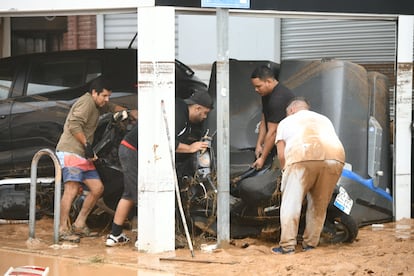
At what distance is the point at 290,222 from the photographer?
9344mm

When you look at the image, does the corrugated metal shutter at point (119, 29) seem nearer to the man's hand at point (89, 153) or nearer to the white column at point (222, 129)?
the man's hand at point (89, 153)

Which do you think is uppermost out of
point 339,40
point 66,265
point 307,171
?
point 339,40

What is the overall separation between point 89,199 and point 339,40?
5.66 meters

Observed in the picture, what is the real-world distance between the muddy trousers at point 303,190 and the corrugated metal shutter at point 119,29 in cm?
773

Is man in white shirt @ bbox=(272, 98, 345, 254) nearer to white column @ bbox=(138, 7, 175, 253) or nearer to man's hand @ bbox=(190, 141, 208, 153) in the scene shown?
man's hand @ bbox=(190, 141, 208, 153)

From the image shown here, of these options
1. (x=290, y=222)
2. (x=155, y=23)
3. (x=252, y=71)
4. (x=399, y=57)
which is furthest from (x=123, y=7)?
(x=399, y=57)

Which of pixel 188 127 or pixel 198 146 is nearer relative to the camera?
pixel 198 146

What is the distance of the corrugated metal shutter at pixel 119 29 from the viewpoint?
54.0ft

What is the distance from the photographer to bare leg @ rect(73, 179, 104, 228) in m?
10.7

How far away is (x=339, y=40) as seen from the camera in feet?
47.4

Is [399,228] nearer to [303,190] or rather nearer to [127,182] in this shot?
[303,190]

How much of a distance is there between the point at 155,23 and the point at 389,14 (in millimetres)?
3395

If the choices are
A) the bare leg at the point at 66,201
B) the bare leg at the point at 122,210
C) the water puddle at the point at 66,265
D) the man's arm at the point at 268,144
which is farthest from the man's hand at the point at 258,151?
the water puddle at the point at 66,265

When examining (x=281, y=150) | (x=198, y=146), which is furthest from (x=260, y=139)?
(x=281, y=150)
